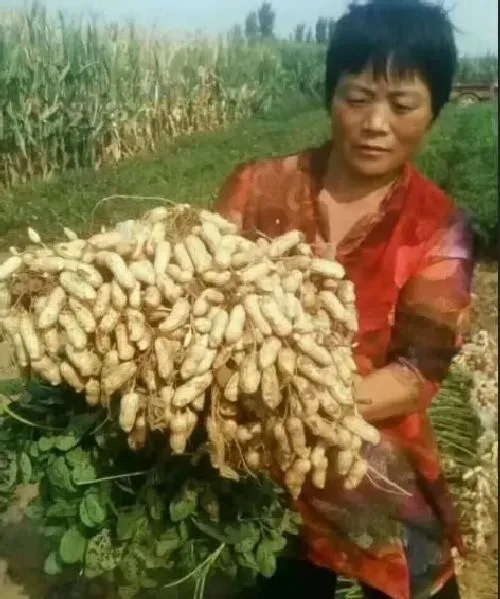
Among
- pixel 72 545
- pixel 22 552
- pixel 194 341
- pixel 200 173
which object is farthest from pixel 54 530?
pixel 200 173

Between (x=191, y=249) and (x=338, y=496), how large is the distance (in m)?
0.36

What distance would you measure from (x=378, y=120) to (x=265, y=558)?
0.48m

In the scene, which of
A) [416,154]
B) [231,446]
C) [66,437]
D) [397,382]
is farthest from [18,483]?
[416,154]

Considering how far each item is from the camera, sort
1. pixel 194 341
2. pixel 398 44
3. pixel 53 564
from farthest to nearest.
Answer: pixel 53 564, pixel 398 44, pixel 194 341

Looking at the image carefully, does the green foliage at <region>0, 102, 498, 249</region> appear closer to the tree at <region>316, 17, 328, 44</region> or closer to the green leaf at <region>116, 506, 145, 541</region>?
the tree at <region>316, 17, 328, 44</region>

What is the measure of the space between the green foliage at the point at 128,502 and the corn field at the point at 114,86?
0.90 ft

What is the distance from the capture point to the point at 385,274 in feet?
3.30

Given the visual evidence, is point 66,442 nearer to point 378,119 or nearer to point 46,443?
point 46,443

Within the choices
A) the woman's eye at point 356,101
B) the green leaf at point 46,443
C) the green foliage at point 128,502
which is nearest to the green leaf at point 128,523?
the green foliage at point 128,502

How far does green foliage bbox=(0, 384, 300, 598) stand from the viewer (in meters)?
1.00

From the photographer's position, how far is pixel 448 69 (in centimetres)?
99

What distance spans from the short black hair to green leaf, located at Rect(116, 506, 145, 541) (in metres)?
0.48

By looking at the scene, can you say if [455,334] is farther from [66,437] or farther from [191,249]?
[66,437]

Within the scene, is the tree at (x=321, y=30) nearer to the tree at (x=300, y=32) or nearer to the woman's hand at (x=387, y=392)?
the tree at (x=300, y=32)
